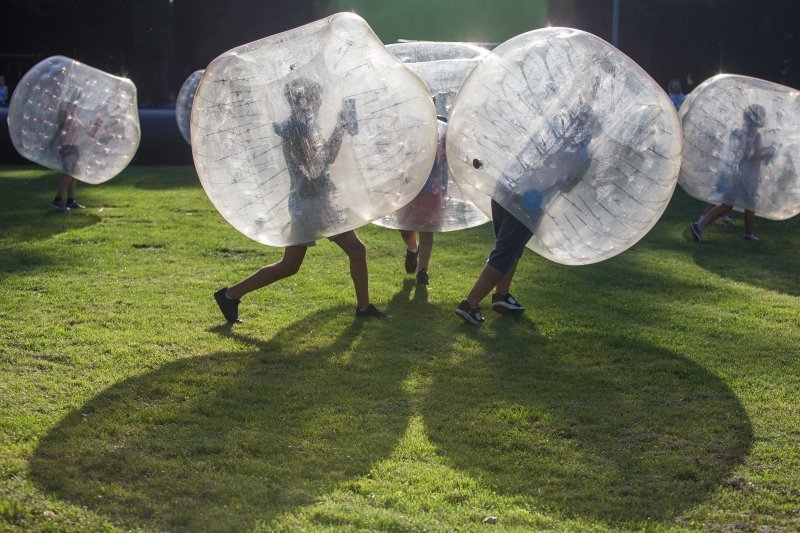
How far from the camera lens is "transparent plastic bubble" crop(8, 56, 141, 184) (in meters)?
11.7

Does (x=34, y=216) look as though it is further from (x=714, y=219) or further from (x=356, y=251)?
(x=714, y=219)

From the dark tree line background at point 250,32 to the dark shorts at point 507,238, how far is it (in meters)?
23.1

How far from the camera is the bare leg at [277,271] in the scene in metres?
6.55

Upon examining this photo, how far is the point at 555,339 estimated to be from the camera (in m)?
6.61

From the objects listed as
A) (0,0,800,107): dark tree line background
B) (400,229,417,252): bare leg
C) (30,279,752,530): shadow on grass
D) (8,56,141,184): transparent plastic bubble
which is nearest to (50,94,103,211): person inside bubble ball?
(8,56,141,184): transparent plastic bubble

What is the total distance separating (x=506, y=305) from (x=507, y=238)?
807 millimetres

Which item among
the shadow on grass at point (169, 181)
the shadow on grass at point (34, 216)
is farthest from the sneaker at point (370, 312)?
the shadow on grass at point (169, 181)

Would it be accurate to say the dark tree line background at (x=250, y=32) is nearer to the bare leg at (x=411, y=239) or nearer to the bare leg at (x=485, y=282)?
the bare leg at (x=411, y=239)

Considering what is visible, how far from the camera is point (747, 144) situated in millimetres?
9031

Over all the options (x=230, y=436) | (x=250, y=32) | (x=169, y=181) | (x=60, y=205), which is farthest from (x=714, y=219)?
(x=250, y=32)

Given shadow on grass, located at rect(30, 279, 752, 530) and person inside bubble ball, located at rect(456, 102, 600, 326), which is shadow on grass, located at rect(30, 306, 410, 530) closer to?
shadow on grass, located at rect(30, 279, 752, 530)

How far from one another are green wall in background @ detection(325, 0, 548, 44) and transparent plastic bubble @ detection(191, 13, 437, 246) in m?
26.2

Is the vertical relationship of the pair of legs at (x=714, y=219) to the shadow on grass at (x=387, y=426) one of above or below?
below

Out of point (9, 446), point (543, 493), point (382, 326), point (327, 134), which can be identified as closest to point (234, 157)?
point (327, 134)
